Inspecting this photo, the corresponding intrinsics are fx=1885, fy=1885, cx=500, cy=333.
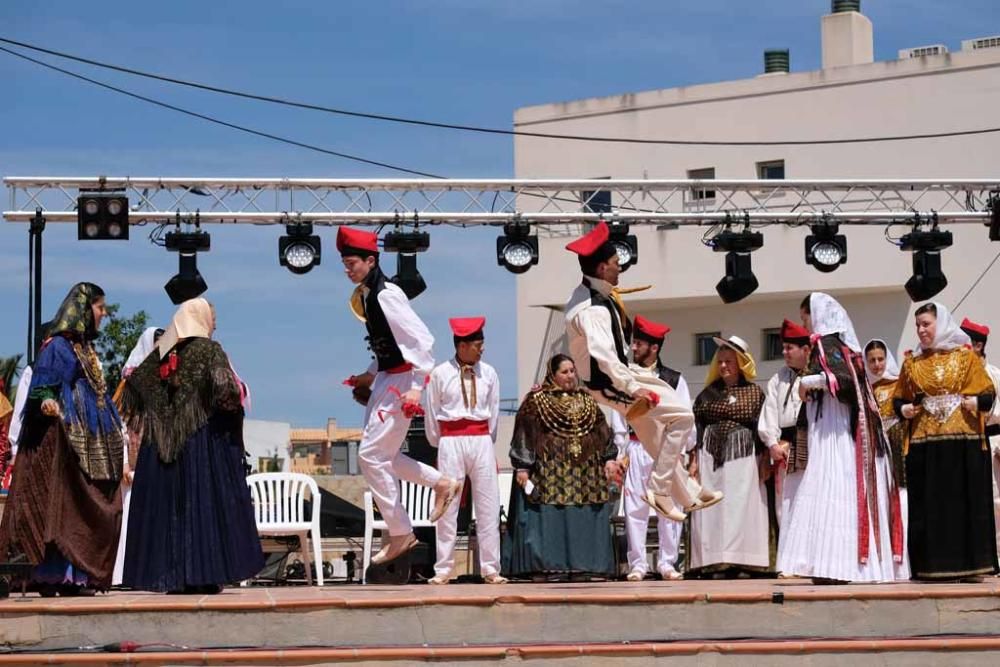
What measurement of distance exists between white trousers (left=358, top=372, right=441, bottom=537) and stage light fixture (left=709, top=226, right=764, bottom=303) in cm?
757

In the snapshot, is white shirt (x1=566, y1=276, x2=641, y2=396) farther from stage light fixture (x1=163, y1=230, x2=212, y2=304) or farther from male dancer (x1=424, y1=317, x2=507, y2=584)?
stage light fixture (x1=163, y1=230, x2=212, y2=304)

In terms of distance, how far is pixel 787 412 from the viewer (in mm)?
12578

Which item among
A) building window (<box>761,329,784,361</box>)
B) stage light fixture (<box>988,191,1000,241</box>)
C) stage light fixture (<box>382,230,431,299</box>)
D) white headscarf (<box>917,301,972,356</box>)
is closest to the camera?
white headscarf (<box>917,301,972,356</box>)

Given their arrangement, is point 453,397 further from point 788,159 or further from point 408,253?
point 788,159

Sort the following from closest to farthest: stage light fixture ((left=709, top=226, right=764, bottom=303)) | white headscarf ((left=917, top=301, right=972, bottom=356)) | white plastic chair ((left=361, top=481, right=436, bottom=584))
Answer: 1. white headscarf ((left=917, top=301, right=972, bottom=356))
2. white plastic chair ((left=361, top=481, right=436, bottom=584))
3. stage light fixture ((left=709, top=226, right=764, bottom=303))

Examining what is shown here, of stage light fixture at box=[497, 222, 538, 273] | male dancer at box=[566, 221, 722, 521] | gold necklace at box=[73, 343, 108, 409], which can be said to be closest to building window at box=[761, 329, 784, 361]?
stage light fixture at box=[497, 222, 538, 273]

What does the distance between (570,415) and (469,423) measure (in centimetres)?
80

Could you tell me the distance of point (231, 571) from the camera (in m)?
10.1

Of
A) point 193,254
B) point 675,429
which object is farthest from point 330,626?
point 193,254

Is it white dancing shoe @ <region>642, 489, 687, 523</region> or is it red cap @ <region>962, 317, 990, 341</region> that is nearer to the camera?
white dancing shoe @ <region>642, 489, 687, 523</region>

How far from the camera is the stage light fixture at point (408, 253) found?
17.3 metres

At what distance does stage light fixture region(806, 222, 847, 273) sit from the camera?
18031 millimetres

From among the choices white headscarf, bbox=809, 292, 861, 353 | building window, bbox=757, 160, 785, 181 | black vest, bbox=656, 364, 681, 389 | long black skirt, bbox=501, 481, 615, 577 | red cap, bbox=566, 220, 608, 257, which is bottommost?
long black skirt, bbox=501, 481, 615, 577

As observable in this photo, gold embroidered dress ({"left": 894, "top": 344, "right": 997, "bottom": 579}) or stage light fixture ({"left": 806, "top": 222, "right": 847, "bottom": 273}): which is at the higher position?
stage light fixture ({"left": 806, "top": 222, "right": 847, "bottom": 273})
